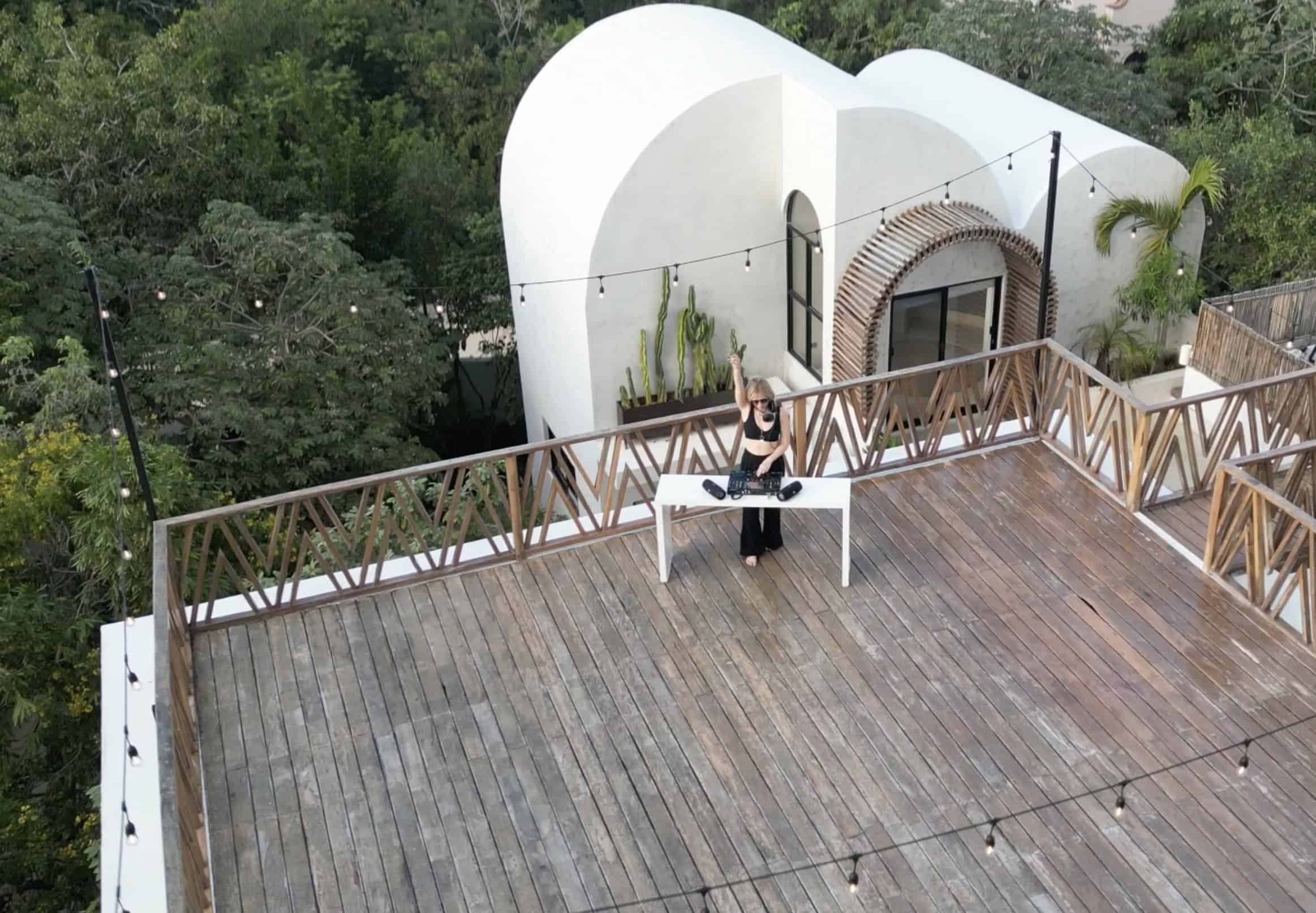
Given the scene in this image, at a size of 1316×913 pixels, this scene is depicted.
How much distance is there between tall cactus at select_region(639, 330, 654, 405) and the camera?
12.0 m

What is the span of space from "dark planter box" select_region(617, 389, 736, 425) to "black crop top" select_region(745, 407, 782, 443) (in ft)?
16.9

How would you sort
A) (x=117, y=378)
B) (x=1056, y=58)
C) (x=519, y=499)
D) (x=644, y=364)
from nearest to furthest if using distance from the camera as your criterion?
(x=117, y=378), (x=519, y=499), (x=644, y=364), (x=1056, y=58)

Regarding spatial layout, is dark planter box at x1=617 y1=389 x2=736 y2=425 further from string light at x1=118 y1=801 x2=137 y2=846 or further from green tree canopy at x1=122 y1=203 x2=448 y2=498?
string light at x1=118 y1=801 x2=137 y2=846

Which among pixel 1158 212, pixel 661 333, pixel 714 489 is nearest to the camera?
pixel 714 489

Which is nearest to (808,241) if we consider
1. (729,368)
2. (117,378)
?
(729,368)

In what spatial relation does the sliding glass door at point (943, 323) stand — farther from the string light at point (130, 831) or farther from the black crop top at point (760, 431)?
the string light at point (130, 831)

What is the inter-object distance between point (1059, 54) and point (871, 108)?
850 cm

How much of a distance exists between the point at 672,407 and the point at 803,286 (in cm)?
175

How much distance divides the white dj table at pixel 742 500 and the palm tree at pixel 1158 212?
7.24 metres

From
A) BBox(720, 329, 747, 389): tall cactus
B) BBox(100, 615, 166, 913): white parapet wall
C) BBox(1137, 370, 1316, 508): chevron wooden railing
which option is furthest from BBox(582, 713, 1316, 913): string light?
BBox(720, 329, 747, 389): tall cactus

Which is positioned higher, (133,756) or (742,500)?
(742,500)

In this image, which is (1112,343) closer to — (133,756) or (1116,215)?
(1116,215)

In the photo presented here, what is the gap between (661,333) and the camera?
11844mm

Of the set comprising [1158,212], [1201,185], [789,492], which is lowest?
[1158,212]
